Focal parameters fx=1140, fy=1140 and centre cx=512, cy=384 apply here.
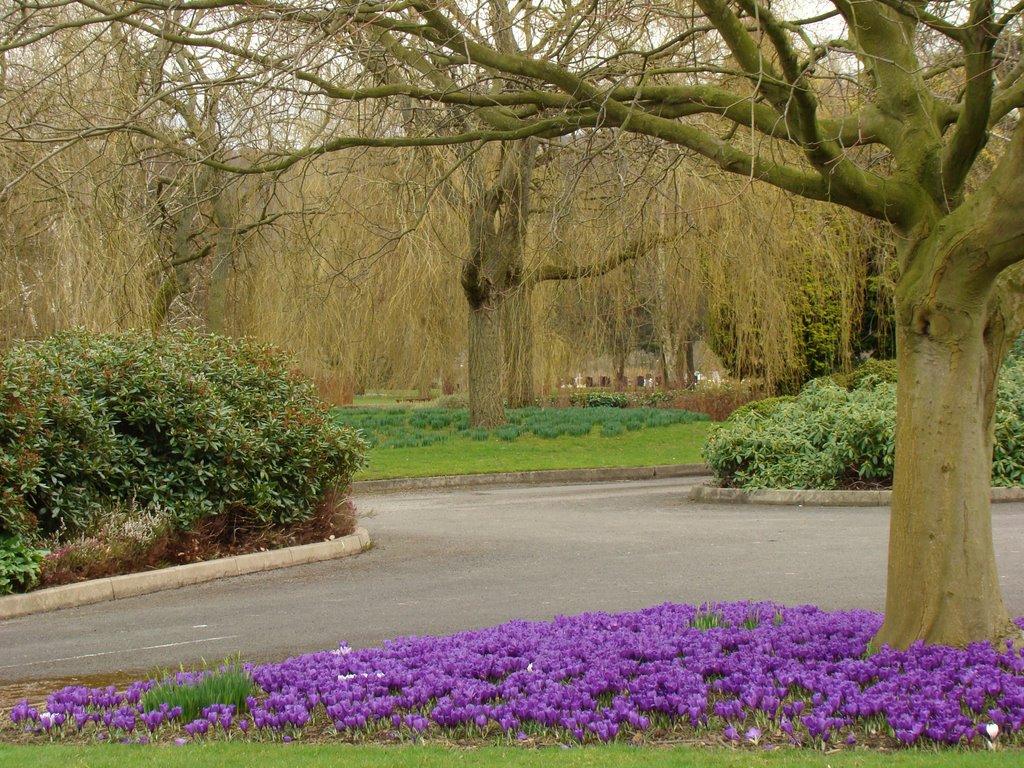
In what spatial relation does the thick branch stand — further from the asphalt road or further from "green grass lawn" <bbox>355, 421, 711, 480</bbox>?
the asphalt road

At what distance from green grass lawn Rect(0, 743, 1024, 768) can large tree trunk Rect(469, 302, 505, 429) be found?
68.7 ft

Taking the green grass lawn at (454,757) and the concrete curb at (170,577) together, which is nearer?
the green grass lawn at (454,757)

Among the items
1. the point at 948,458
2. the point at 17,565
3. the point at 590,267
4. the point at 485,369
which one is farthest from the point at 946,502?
the point at 485,369

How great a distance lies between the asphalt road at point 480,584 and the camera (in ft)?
25.1

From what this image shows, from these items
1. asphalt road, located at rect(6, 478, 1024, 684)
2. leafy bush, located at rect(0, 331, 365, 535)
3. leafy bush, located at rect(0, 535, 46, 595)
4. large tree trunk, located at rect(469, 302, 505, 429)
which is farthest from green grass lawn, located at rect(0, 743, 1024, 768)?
large tree trunk, located at rect(469, 302, 505, 429)

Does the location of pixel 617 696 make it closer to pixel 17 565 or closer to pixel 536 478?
pixel 17 565

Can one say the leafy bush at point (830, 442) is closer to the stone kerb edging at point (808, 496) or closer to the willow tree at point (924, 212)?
the stone kerb edging at point (808, 496)

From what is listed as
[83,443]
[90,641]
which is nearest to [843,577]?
[90,641]

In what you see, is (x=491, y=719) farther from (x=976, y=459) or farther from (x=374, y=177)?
(x=374, y=177)

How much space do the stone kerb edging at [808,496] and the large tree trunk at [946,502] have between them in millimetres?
8840

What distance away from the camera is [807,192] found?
20.7 feet

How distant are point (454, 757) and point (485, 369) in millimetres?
21357

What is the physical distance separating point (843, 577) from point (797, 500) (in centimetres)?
628

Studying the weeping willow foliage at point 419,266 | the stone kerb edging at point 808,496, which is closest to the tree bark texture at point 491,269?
the weeping willow foliage at point 419,266
